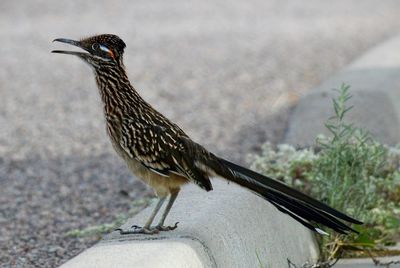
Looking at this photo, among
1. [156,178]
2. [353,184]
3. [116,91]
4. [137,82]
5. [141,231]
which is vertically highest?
[137,82]

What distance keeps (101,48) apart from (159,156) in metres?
0.64

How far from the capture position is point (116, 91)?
5.51m

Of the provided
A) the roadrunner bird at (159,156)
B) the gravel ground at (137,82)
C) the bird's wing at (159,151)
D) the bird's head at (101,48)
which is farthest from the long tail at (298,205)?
the gravel ground at (137,82)

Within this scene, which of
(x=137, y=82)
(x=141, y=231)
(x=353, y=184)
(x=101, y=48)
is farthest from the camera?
(x=137, y=82)

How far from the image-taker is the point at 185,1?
17.7 metres

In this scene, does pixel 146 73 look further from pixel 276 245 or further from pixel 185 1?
pixel 276 245

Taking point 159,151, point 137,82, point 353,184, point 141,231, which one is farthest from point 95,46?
point 137,82

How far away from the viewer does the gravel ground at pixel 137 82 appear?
7.79 metres

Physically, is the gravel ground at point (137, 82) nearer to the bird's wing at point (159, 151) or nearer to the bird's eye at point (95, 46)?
the bird's wing at point (159, 151)

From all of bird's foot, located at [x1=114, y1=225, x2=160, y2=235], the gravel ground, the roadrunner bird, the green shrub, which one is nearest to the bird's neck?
the roadrunner bird

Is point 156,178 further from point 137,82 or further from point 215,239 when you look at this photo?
point 137,82

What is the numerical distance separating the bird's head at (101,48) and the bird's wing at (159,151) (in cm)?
35

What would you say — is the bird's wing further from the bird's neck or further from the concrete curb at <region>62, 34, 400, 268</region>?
the concrete curb at <region>62, 34, 400, 268</region>

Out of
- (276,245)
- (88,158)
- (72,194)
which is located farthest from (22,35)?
(276,245)
